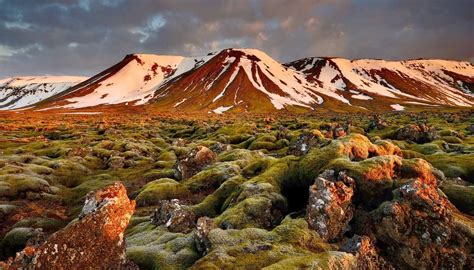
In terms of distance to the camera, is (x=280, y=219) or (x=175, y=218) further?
(x=175, y=218)

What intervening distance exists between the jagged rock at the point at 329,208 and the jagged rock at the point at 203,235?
5027 millimetres

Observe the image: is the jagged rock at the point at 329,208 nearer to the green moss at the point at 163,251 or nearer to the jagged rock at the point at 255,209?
the jagged rock at the point at 255,209

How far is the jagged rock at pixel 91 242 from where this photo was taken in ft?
47.6

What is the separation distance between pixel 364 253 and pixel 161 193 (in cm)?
2385

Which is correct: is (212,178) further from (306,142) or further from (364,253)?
(364,253)

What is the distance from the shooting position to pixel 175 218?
24.0 metres

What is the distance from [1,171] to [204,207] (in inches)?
1168

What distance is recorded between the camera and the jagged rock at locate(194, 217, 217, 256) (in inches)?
722

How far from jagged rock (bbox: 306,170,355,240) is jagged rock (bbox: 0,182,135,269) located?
8.99 metres

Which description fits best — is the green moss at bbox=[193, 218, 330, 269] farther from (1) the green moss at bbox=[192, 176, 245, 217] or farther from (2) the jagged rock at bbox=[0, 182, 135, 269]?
(1) the green moss at bbox=[192, 176, 245, 217]

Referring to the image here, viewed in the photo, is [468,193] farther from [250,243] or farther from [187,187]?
[187,187]

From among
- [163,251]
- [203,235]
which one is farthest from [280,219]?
[163,251]

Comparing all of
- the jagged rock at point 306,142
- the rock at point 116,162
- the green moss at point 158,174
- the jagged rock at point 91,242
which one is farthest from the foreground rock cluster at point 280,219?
the rock at point 116,162

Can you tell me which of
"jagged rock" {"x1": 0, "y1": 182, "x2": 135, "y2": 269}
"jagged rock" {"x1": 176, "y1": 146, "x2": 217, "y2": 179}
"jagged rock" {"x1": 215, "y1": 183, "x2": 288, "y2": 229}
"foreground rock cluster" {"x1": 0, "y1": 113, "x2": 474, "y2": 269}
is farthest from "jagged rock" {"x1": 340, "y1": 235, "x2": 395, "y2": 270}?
"jagged rock" {"x1": 176, "y1": 146, "x2": 217, "y2": 179}
